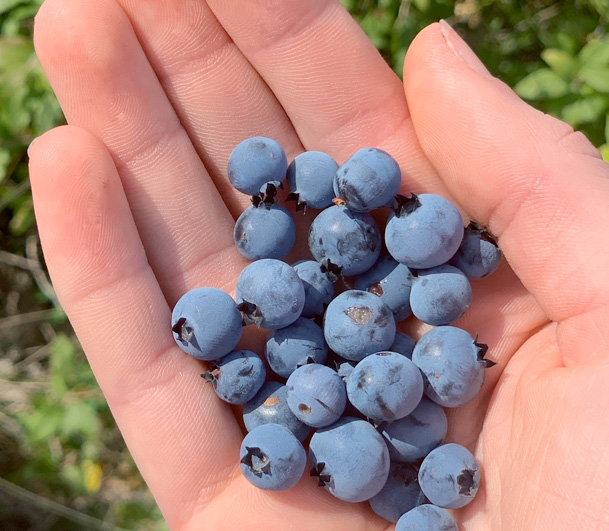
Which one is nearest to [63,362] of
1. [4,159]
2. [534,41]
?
[4,159]

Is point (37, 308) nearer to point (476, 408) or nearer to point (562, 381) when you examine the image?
point (476, 408)

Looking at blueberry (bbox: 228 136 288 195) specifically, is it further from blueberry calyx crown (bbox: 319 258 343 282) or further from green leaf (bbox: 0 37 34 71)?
green leaf (bbox: 0 37 34 71)

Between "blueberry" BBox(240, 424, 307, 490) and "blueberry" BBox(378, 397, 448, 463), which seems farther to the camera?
"blueberry" BBox(378, 397, 448, 463)

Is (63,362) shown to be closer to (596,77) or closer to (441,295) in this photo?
(441,295)

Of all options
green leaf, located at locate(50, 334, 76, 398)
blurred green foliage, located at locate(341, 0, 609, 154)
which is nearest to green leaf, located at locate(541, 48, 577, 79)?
blurred green foliage, located at locate(341, 0, 609, 154)

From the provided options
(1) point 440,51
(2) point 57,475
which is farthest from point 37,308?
(1) point 440,51

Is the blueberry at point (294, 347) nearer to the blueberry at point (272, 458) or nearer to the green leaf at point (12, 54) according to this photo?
the blueberry at point (272, 458)
